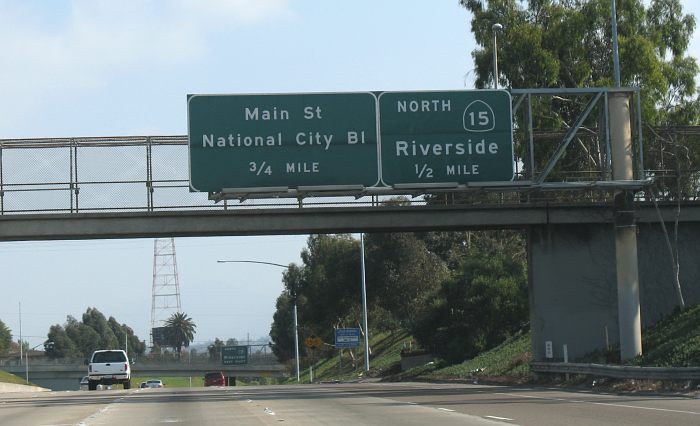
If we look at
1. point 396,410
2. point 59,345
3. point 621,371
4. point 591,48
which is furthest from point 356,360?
point 59,345

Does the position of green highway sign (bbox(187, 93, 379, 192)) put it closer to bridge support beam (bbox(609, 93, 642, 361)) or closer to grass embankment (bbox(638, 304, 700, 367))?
bridge support beam (bbox(609, 93, 642, 361))

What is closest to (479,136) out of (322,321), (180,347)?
(322,321)

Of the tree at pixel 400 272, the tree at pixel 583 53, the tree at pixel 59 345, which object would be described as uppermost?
the tree at pixel 583 53

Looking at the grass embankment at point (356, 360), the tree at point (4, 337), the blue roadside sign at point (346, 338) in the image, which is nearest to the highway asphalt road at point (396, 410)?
the grass embankment at point (356, 360)

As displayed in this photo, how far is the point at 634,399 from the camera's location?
2444 centimetres

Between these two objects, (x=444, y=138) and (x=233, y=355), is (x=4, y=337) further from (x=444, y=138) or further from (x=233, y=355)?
(x=444, y=138)

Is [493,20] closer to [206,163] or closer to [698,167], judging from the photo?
[698,167]

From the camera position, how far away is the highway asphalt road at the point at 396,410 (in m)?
19.2

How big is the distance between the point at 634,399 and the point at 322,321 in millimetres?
57461

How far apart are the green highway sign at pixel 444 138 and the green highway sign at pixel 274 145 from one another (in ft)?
1.81

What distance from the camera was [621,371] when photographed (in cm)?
2877

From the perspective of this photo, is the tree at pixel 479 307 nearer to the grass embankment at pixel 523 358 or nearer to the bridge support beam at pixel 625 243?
the grass embankment at pixel 523 358

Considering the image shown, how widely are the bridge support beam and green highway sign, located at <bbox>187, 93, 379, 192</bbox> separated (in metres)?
6.85

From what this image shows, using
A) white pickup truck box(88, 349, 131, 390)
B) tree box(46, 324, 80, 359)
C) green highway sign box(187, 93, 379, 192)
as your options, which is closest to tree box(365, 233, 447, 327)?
white pickup truck box(88, 349, 131, 390)
